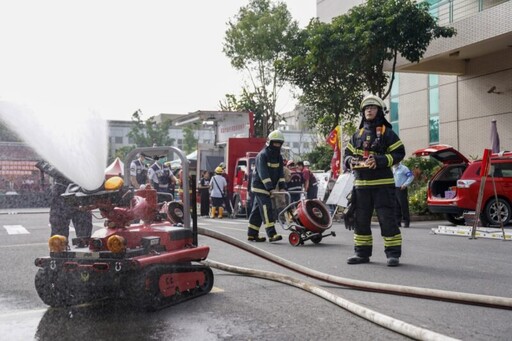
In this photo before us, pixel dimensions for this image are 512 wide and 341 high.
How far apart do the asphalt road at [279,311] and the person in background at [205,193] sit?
41.0ft

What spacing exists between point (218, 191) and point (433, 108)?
36.5ft

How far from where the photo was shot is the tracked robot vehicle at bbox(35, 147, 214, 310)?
5004mm

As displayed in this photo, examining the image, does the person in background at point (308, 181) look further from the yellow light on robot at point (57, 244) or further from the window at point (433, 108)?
the yellow light on robot at point (57, 244)

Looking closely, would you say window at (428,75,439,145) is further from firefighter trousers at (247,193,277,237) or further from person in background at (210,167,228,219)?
firefighter trousers at (247,193,277,237)

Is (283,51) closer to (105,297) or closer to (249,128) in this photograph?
A: (249,128)

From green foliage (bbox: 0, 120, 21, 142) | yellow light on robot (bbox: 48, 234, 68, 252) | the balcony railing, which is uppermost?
the balcony railing

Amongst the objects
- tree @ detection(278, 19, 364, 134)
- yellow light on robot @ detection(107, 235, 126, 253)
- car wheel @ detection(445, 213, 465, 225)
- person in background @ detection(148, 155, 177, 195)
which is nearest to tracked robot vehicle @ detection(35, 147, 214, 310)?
yellow light on robot @ detection(107, 235, 126, 253)

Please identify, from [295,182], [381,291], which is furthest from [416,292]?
[295,182]

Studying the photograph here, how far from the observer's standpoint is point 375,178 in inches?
301

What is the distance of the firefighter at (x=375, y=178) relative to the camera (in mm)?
Answer: 7527

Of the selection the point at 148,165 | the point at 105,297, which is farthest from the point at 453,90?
the point at 105,297

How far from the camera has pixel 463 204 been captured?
1359cm

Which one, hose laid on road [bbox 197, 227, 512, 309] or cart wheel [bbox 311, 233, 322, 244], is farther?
cart wheel [bbox 311, 233, 322, 244]

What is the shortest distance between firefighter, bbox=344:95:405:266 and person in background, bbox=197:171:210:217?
42.8 feet
